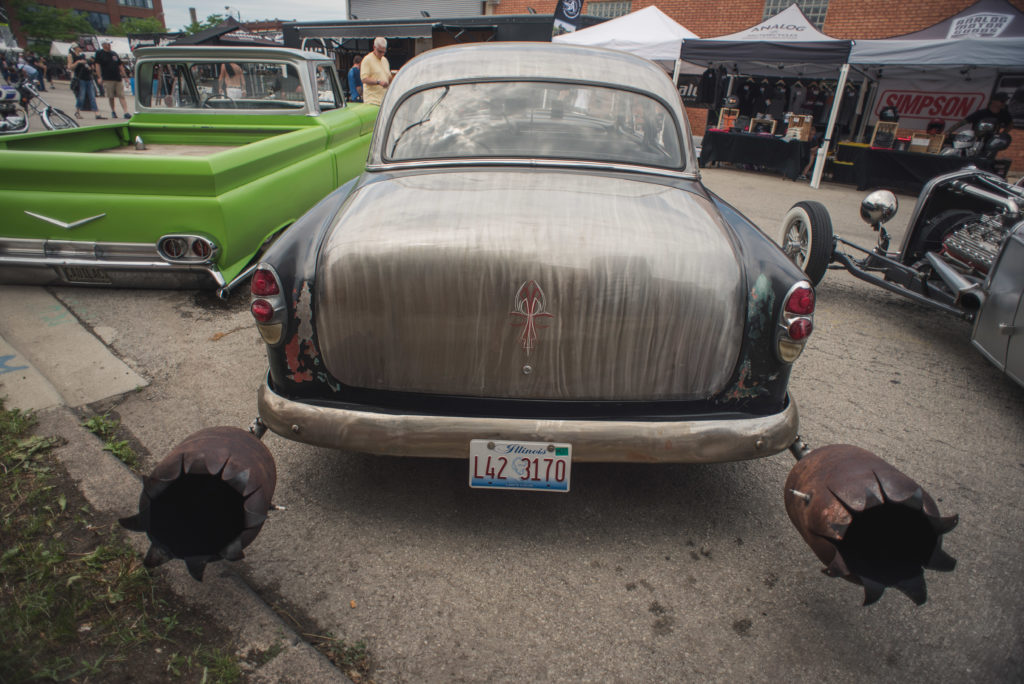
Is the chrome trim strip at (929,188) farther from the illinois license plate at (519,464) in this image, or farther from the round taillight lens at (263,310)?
the round taillight lens at (263,310)

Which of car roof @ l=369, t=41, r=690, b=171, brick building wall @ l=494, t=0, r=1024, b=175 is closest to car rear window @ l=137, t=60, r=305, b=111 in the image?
car roof @ l=369, t=41, r=690, b=171

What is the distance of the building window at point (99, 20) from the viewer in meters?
74.9

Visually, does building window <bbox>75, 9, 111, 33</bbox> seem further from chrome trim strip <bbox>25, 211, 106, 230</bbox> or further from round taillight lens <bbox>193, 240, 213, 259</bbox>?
round taillight lens <bbox>193, 240, 213, 259</bbox>

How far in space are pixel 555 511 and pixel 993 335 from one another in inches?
112

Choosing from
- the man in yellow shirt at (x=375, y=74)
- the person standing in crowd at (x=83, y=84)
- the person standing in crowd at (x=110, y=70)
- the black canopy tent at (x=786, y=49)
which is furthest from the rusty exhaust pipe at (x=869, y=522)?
the person standing in crowd at (x=83, y=84)

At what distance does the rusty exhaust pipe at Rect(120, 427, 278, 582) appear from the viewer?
1.73 meters

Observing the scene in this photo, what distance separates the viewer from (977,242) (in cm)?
415

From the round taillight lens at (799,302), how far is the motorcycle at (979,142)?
10659 mm

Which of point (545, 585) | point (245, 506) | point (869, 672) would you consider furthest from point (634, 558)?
point (245, 506)

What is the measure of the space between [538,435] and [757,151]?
12.9 metres

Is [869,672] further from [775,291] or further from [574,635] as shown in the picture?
[775,291]

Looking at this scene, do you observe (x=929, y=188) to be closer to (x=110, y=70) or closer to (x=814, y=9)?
(x=110, y=70)

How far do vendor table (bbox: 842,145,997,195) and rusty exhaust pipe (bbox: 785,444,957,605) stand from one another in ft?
38.1

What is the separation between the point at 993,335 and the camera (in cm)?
342
